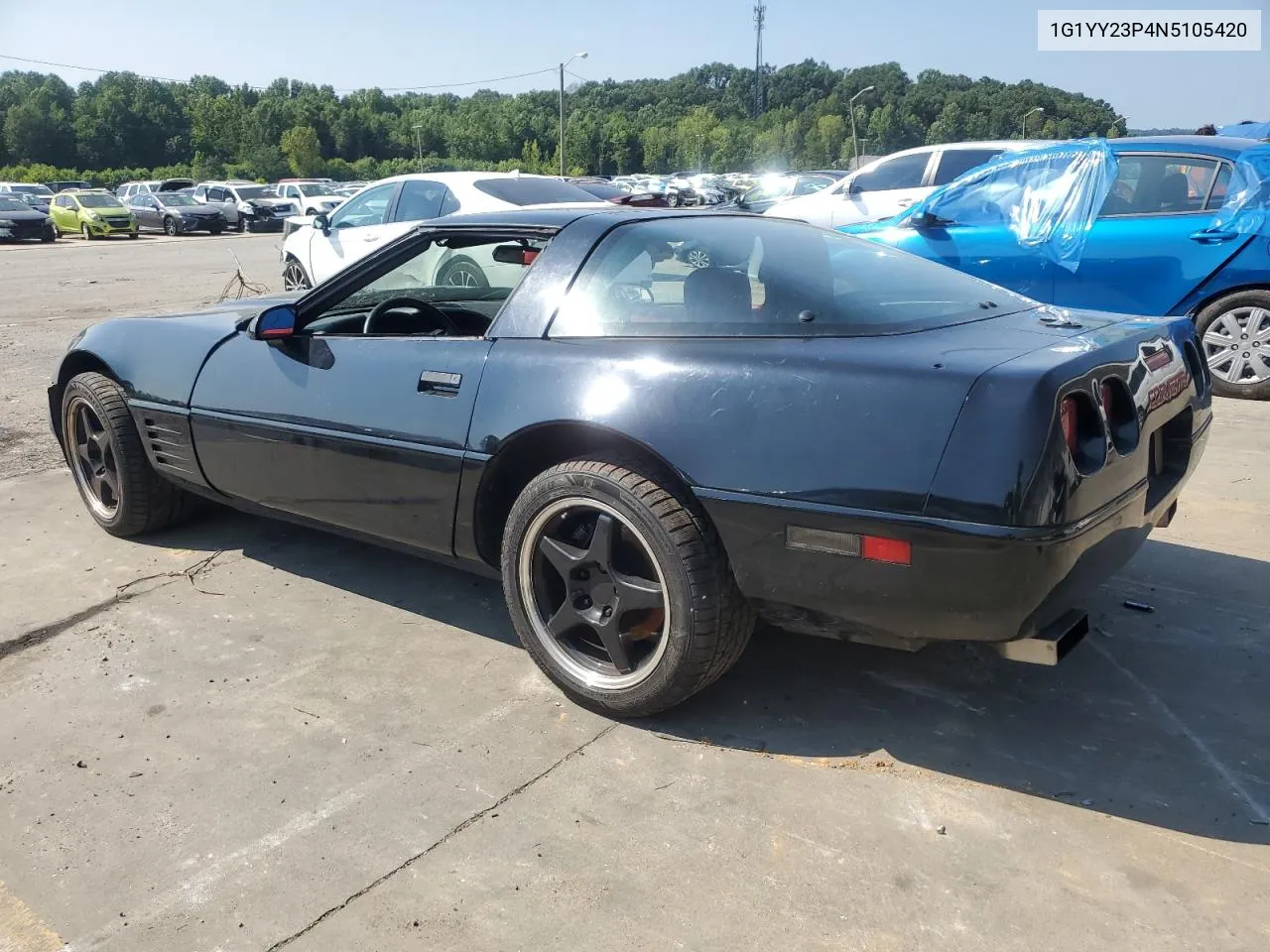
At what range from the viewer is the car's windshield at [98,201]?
29491 millimetres

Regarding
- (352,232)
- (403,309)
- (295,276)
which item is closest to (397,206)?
(352,232)

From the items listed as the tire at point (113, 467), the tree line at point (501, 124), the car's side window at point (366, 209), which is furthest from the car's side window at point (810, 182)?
the tree line at point (501, 124)

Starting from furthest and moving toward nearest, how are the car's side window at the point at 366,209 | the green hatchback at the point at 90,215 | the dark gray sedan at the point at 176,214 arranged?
1. the dark gray sedan at the point at 176,214
2. the green hatchback at the point at 90,215
3. the car's side window at the point at 366,209

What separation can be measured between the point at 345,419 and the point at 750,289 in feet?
4.55

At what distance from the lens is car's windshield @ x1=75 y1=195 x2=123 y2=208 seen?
29.5 metres

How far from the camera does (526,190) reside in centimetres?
962

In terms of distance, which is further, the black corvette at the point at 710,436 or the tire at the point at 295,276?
the tire at the point at 295,276

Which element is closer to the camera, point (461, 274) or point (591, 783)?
point (591, 783)

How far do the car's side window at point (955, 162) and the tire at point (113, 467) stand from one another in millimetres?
8090

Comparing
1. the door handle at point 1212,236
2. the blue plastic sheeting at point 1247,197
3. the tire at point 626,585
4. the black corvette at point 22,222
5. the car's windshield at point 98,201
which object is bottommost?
the tire at point 626,585

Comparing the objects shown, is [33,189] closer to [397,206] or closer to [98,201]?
[98,201]

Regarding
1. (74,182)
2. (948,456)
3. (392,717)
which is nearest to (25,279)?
(392,717)

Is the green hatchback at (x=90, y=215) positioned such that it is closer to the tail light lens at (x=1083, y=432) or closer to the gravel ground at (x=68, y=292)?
the gravel ground at (x=68, y=292)

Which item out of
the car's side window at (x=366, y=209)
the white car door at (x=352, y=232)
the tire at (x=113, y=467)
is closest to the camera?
the tire at (x=113, y=467)
